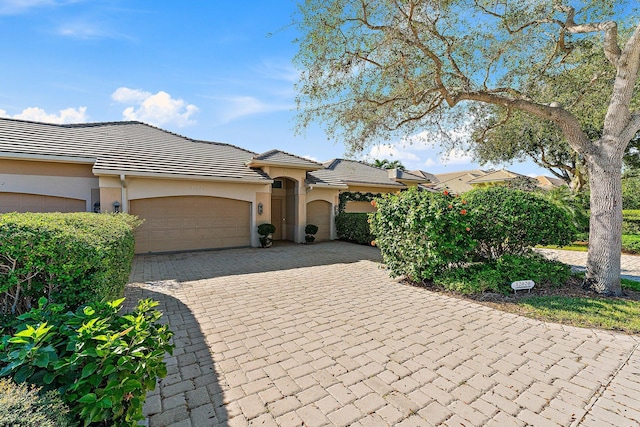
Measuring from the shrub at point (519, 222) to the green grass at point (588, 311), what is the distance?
1517 millimetres

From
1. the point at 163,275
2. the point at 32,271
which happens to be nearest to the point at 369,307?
the point at 32,271

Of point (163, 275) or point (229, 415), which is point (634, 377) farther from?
point (163, 275)

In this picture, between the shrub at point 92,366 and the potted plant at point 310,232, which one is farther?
the potted plant at point 310,232

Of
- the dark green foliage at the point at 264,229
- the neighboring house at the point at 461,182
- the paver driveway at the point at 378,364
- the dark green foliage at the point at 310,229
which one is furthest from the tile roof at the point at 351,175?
the neighboring house at the point at 461,182

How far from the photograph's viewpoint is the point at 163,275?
8.63m

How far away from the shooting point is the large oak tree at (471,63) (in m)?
6.80

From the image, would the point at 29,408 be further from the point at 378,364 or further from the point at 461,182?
the point at 461,182

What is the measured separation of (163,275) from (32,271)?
601cm

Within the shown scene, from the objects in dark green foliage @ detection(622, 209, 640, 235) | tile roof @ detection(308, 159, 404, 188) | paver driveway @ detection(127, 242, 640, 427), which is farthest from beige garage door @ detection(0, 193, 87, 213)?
dark green foliage @ detection(622, 209, 640, 235)

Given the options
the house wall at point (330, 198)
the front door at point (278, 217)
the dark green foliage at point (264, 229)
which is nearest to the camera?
the dark green foliage at point (264, 229)

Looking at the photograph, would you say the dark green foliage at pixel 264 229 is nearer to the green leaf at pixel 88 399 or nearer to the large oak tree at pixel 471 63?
the large oak tree at pixel 471 63

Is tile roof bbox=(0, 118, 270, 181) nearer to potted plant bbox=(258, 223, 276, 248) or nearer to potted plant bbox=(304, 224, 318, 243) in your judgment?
potted plant bbox=(258, 223, 276, 248)

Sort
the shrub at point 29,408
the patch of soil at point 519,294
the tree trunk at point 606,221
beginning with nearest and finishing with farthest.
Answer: the shrub at point 29,408 → the patch of soil at point 519,294 → the tree trunk at point 606,221

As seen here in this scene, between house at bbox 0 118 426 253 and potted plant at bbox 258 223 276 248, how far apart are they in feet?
1.59
